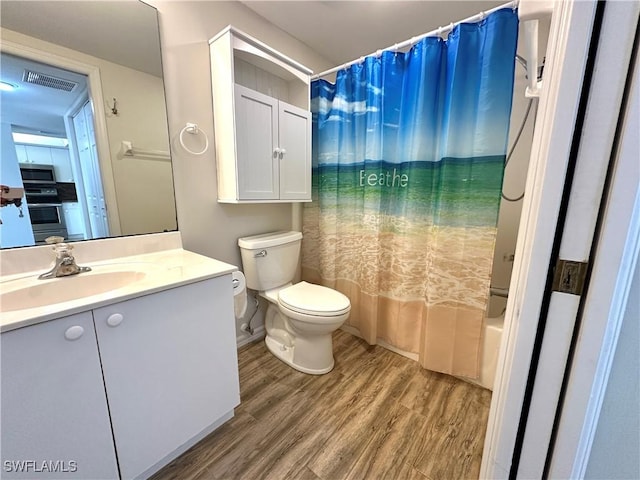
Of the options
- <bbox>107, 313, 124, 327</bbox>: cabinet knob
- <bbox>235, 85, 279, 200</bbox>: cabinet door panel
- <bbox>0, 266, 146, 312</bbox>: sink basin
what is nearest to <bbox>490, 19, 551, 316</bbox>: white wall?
<bbox>235, 85, 279, 200</bbox>: cabinet door panel

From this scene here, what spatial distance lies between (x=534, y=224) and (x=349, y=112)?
1.57 m

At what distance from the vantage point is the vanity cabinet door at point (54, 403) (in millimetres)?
674

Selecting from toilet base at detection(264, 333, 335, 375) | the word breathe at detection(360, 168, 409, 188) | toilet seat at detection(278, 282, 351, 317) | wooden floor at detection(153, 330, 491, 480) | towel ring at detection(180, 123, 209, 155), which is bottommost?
wooden floor at detection(153, 330, 491, 480)

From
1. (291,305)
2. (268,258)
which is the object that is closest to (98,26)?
(268,258)

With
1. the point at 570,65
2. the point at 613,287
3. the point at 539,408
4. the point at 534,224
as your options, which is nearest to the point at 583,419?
the point at 539,408

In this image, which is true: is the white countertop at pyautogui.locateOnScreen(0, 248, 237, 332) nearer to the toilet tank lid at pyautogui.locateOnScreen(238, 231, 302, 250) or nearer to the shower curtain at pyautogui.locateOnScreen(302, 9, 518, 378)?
the toilet tank lid at pyautogui.locateOnScreen(238, 231, 302, 250)

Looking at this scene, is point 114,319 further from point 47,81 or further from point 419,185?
point 419,185

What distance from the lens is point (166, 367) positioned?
37.9 inches

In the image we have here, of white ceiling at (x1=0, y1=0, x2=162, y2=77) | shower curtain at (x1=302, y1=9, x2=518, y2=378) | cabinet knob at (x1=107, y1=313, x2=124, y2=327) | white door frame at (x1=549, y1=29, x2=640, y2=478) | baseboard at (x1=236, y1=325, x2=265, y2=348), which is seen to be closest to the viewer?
white door frame at (x1=549, y1=29, x2=640, y2=478)

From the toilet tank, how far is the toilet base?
401 mm

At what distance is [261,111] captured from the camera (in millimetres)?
1532

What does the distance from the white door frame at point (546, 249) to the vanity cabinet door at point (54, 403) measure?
3.68 ft

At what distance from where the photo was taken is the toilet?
149 cm

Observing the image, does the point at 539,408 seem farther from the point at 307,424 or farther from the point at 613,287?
the point at 307,424
